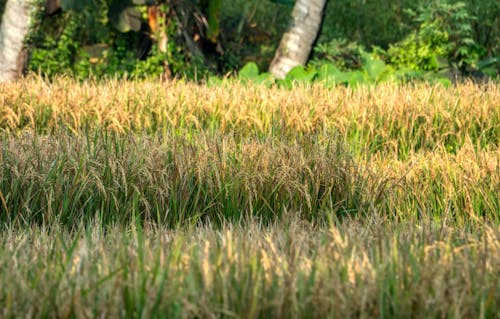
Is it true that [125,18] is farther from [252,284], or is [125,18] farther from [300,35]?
[252,284]

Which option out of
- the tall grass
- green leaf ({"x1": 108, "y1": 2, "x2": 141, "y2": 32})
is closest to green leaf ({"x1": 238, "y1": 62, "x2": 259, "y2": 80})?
green leaf ({"x1": 108, "y1": 2, "x2": 141, "y2": 32})

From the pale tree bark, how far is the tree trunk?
363 centimetres

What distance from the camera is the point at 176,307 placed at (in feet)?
8.04

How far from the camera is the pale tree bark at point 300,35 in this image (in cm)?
1185

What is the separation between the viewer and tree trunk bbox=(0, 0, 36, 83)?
33.6 ft

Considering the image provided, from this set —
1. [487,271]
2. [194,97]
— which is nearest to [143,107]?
[194,97]

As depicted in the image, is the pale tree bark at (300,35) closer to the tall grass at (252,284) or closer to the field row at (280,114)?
the field row at (280,114)

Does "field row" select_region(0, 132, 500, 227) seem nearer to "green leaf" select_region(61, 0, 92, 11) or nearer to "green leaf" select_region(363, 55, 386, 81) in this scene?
"green leaf" select_region(61, 0, 92, 11)

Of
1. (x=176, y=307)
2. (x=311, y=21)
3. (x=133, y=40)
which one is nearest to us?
(x=176, y=307)

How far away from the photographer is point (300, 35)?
39.3 ft

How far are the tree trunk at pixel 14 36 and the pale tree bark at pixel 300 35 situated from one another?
3.63 metres

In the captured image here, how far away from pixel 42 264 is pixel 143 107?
14.3ft

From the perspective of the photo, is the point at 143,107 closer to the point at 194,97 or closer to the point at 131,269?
the point at 194,97

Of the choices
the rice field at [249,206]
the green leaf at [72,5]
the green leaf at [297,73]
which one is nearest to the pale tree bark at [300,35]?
the green leaf at [297,73]
